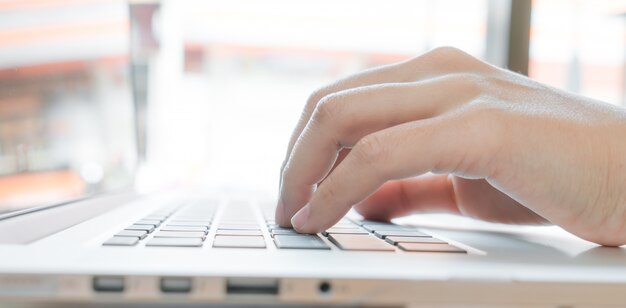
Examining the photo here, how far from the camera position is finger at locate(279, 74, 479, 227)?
448 millimetres

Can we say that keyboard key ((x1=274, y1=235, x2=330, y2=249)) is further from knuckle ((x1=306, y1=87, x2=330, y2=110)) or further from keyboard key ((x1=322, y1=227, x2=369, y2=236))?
knuckle ((x1=306, y1=87, x2=330, y2=110))

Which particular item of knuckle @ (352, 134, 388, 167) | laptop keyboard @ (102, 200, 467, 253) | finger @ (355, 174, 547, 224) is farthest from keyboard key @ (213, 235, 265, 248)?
finger @ (355, 174, 547, 224)

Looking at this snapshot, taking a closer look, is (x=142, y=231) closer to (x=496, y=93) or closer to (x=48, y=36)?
(x=496, y=93)

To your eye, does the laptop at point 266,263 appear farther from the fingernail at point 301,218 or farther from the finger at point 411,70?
the finger at point 411,70

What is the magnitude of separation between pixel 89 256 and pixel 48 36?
900 millimetres

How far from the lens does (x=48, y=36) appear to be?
3.43 feet

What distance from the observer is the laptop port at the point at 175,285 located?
0.86ft

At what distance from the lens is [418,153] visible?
40 centimetres

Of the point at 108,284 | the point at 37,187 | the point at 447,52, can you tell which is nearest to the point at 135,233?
the point at 108,284

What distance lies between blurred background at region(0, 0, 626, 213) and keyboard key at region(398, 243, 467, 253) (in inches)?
19.1

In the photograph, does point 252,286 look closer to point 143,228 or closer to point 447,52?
point 143,228

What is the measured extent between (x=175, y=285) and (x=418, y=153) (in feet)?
0.72

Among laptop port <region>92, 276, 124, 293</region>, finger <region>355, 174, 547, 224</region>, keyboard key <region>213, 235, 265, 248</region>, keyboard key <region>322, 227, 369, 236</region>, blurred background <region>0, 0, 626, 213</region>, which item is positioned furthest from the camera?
blurred background <region>0, 0, 626, 213</region>

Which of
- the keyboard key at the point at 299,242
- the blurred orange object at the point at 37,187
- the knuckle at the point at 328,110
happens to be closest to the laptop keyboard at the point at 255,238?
the keyboard key at the point at 299,242
